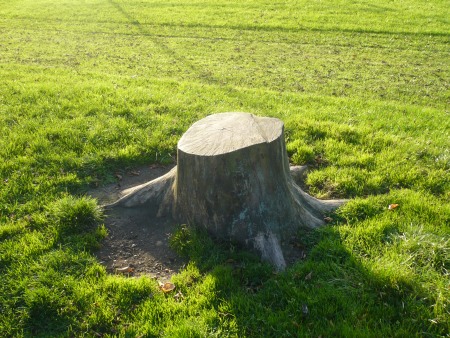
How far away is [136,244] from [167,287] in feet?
3.17

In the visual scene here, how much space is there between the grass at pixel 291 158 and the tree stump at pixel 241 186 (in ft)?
0.85

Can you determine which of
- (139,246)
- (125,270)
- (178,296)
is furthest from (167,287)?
(139,246)

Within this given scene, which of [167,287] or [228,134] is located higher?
[228,134]

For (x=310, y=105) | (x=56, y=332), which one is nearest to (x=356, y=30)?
(x=310, y=105)

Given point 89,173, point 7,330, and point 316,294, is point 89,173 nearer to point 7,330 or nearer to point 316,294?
point 7,330

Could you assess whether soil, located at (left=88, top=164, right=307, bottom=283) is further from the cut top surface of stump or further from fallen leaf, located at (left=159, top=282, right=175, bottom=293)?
the cut top surface of stump

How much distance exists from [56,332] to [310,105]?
740 cm

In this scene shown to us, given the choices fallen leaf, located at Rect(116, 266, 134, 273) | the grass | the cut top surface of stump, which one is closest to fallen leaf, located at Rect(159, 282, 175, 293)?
the grass

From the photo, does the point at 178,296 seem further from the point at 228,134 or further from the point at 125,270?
the point at 228,134

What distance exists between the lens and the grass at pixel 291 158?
3.99 metres

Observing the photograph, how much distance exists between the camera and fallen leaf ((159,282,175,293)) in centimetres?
432

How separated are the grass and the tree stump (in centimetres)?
26

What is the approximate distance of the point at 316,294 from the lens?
4.13 meters

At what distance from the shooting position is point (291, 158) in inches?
276
